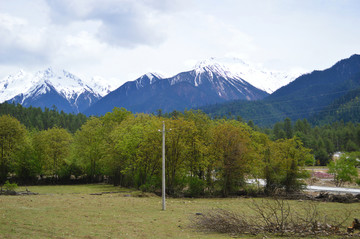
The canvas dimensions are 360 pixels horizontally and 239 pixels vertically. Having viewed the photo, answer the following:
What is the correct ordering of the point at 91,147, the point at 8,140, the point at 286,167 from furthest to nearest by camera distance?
1. the point at 91,147
2. the point at 8,140
3. the point at 286,167

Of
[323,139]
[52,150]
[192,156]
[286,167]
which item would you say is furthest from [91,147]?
[323,139]

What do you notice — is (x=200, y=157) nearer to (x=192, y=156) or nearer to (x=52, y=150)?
(x=192, y=156)

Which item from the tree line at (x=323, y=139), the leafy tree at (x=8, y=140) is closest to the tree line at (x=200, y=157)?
the leafy tree at (x=8, y=140)

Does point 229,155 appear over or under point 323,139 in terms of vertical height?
under

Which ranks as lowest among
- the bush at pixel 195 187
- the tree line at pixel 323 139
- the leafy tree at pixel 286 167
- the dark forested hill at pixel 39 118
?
the bush at pixel 195 187

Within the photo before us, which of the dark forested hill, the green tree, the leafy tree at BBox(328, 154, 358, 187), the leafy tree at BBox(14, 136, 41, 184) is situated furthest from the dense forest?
the dark forested hill

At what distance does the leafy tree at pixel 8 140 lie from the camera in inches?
2244

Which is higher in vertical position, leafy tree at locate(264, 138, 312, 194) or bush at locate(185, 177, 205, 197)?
leafy tree at locate(264, 138, 312, 194)

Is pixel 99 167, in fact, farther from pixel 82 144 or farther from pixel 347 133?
pixel 347 133

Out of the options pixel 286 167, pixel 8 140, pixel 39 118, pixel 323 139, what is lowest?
pixel 286 167

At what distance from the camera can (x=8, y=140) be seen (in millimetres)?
57781

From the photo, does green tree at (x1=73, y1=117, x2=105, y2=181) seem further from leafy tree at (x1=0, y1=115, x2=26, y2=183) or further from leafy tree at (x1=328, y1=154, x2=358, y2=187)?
leafy tree at (x1=328, y1=154, x2=358, y2=187)

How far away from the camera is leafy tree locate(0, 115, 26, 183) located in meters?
57.0

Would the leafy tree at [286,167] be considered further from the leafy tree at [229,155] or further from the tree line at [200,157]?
the leafy tree at [229,155]
